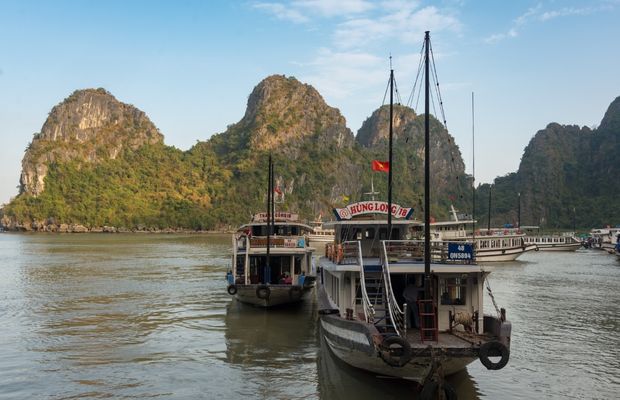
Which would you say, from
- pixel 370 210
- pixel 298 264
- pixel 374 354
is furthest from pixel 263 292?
pixel 374 354

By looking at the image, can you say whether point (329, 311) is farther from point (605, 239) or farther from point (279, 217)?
point (605, 239)

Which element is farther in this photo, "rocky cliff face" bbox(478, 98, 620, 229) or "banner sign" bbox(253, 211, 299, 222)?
"rocky cliff face" bbox(478, 98, 620, 229)

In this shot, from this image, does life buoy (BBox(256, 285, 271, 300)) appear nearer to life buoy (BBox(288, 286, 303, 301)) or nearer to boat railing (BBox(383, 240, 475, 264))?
life buoy (BBox(288, 286, 303, 301))

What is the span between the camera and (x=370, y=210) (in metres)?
21.6

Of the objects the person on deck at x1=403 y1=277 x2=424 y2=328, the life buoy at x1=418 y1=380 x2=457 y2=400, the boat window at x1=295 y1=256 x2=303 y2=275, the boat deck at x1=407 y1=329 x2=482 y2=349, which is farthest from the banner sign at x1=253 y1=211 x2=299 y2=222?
the life buoy at x1=418 y1=380 x2=457 y2=400

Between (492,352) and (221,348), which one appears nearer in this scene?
(492,352)

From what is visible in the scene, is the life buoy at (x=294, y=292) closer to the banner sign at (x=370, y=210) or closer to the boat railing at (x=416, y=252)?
the banner sign at (x=370, y=210)

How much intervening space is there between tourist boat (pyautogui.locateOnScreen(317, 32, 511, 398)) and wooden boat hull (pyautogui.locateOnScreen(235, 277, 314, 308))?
618 centimetres

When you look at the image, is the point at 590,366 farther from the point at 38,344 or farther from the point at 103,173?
the point at 103,173

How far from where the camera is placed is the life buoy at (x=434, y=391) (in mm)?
11867

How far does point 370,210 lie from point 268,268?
7286mm

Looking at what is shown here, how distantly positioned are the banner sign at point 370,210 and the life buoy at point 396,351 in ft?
29.7

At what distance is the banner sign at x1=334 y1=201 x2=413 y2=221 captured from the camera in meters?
21.0

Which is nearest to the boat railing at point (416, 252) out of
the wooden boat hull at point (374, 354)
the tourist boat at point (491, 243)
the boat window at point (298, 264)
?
the wooden boat hull at point (374, 354)
